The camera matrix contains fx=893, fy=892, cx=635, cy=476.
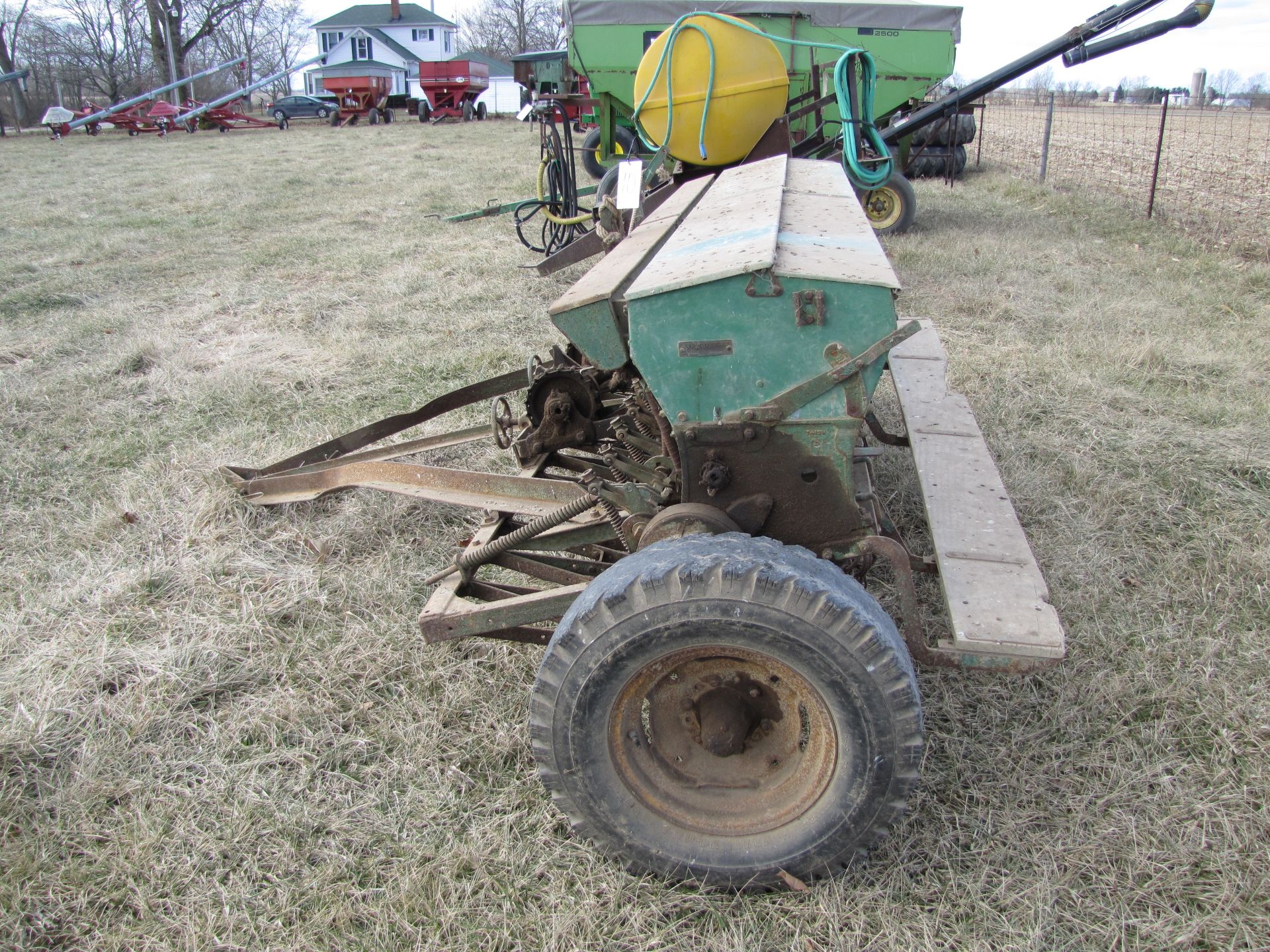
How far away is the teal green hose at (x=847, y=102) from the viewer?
12.5ft

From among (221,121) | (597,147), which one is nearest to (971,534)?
(597,147)

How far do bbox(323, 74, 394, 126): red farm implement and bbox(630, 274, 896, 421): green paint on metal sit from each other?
30.6 meters

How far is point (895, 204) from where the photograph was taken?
8.53 metres

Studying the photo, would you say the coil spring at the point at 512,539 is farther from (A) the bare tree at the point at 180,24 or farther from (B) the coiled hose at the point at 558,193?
(A) the bare tree at the point at 180,24

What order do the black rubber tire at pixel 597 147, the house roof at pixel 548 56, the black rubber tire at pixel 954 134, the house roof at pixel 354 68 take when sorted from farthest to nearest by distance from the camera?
the house roof at pixel 354 68 < the black rubber tire at pixel 954 134 < the house roof at pixel 548 56 < the black rubber tire at pixel 597 147

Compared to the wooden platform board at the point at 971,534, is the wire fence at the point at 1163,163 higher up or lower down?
higher up

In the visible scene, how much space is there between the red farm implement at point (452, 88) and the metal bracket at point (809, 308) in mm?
30852

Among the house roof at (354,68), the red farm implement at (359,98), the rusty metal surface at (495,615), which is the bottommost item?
the rusty metal surface at (495,615)

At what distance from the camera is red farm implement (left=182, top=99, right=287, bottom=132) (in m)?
Answer: 27.0

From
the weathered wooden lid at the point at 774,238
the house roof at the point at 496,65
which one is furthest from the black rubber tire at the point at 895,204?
the house roof at the point at 496,65

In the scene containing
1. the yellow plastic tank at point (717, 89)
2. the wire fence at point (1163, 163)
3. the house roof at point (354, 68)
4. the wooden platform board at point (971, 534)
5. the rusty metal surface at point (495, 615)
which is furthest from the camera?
the house roof at point (354, 68)

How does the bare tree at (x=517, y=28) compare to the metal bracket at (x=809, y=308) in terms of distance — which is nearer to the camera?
the metal bracket at (x=809, y=308)

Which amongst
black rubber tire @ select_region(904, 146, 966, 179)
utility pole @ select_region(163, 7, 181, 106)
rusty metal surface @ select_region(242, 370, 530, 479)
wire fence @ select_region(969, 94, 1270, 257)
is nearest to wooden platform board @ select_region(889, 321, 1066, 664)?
rusty metal surface @ select_region(242, 370, 530, 479)

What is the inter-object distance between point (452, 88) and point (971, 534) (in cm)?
3183
